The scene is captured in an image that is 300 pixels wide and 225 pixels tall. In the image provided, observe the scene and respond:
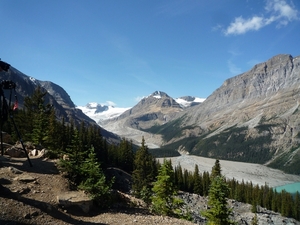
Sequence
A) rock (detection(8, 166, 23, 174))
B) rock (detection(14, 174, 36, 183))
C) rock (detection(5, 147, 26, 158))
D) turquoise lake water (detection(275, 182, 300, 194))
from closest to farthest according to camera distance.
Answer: rock (detection(14, 174, 36, 183)) → rock (detection(8, 166, 23, 174)) → rock (detection(5, 147, 26, 158)) → turquoise lake water (detection(275, 182, 300, 194))

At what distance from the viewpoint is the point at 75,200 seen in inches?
594

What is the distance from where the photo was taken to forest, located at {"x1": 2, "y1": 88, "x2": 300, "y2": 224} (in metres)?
17.9

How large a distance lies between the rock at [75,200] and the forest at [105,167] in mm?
566

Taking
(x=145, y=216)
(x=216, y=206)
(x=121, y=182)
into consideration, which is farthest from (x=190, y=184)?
(x=145, y=216)

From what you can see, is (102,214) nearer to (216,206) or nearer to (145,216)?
(145,216)

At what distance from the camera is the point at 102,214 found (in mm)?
15359

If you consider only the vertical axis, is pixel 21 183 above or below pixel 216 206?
above

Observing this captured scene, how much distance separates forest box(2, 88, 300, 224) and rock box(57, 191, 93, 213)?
1.86ft

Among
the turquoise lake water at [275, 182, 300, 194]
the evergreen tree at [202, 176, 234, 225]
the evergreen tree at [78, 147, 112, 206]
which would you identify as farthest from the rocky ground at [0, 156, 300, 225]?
the turquoise lake water at [275, 182, 300, 194]

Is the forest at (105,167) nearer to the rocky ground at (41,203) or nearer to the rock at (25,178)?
the rocky ground at (41,203)

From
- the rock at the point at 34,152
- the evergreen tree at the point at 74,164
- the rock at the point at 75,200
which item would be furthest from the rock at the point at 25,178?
the rock at the point at 34,152

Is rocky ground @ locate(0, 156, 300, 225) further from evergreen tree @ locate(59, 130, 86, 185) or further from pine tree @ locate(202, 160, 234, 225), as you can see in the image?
pine tree @ locate(202, 160, 234, 225)

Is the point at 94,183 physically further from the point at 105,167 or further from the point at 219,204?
the point at 105,167

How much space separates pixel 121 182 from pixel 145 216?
61918 mm
